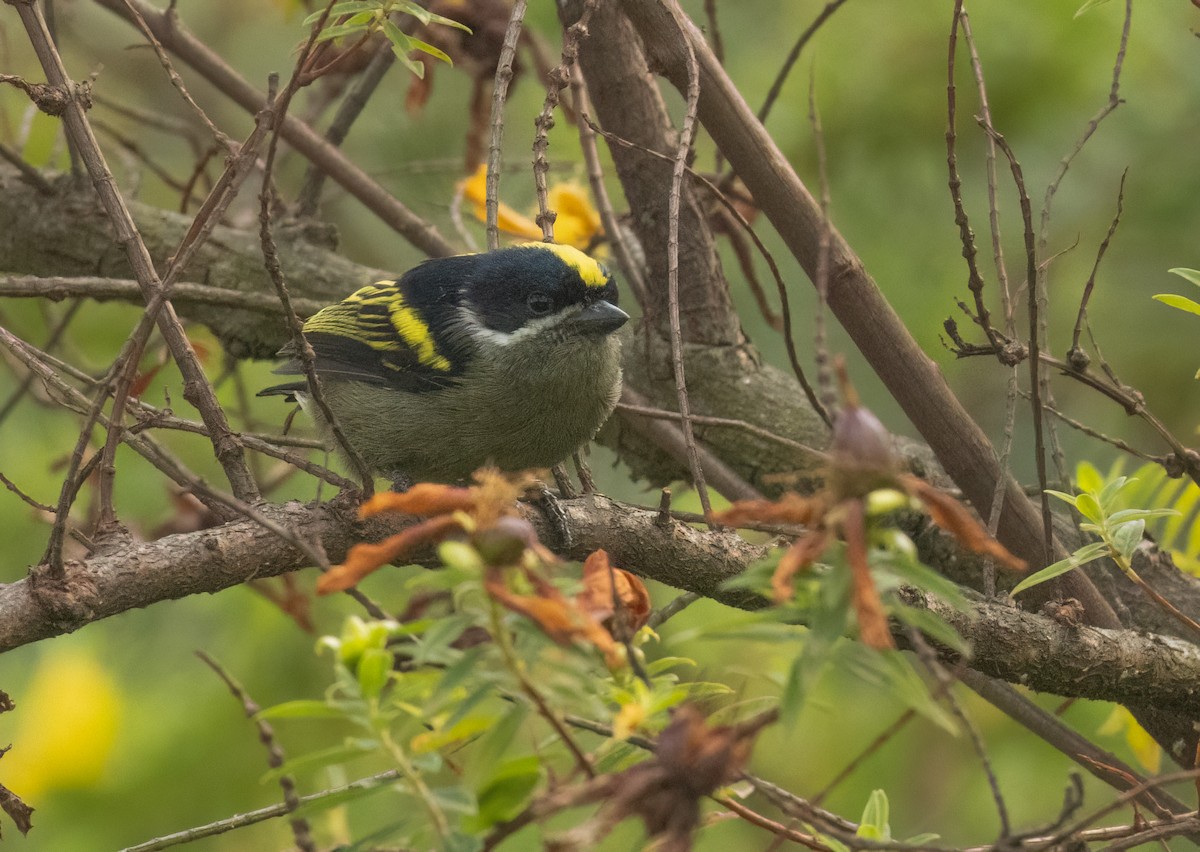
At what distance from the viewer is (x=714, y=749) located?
1.54m

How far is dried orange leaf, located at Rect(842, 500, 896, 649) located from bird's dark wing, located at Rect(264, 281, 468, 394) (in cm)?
288

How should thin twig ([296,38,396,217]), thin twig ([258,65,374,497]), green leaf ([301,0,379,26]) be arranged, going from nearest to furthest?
thin twig ([258,65,374,497]), green leaf ([301,0,379,26]), thin twig ([296,38,396,217])

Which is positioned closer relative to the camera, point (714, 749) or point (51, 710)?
point (714, 749)

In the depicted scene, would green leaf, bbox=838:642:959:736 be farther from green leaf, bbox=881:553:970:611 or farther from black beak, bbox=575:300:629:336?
black beak, bbox=575:300:629:336

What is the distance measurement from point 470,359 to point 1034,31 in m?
2.83

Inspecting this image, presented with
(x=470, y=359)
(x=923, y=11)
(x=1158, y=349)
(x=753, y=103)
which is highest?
(x=923, y=11)

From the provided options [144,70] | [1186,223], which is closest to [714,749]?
[1186,223]

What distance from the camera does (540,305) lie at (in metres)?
4.38

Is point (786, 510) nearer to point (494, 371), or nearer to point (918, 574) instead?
point (918, 574)

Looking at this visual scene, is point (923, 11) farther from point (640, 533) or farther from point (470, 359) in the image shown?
point (640, 533)

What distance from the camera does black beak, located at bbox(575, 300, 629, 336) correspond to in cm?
424

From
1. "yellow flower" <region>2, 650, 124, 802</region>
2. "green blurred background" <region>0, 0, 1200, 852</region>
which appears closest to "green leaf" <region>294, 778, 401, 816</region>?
"green blurred background" <region>0, 0, 1200, 852</region>

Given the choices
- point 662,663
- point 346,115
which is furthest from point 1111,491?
point 346,115

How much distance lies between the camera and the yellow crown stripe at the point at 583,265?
4270mm
